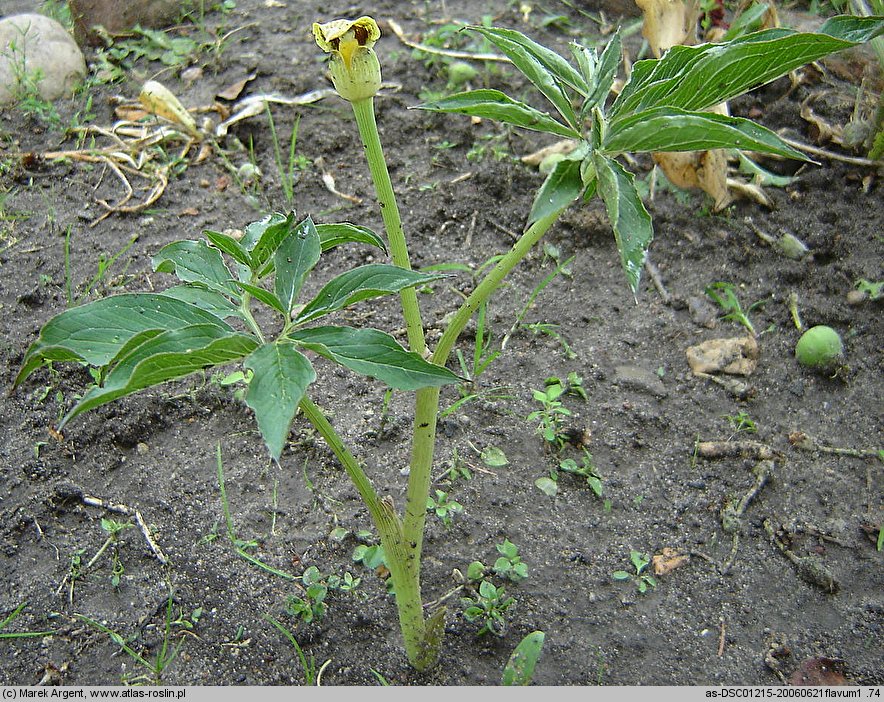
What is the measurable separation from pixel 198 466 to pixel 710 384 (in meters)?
1.25

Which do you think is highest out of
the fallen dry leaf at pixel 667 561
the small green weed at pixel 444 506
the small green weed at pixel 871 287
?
the small green weed at pixel 871 287

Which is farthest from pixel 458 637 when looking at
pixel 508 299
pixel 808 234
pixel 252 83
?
pixel 252 83

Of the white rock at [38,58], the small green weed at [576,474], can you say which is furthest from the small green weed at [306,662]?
the white rock at [38,58]

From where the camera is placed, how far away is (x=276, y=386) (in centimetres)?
90

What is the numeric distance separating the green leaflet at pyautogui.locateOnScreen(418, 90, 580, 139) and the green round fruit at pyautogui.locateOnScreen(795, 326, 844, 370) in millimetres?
1195

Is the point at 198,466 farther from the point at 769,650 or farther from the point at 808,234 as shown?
the point at 808,234

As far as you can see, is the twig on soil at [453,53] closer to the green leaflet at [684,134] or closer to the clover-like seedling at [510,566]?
the clover-like seedling at [510,566]

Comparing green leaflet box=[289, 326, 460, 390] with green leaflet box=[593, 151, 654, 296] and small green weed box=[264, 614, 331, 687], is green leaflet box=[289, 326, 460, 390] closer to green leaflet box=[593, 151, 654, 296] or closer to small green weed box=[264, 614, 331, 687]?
green leaflet box=[593, 151, 654, 296]

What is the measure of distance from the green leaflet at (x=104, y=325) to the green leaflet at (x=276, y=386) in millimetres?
93

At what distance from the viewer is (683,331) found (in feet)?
6.75

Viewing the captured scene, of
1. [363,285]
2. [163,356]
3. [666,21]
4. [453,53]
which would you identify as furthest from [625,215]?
[453,53]

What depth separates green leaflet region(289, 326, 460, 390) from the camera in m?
0.96

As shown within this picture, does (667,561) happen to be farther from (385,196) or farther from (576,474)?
(385,196)

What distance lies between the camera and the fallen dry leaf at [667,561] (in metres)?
1.60
